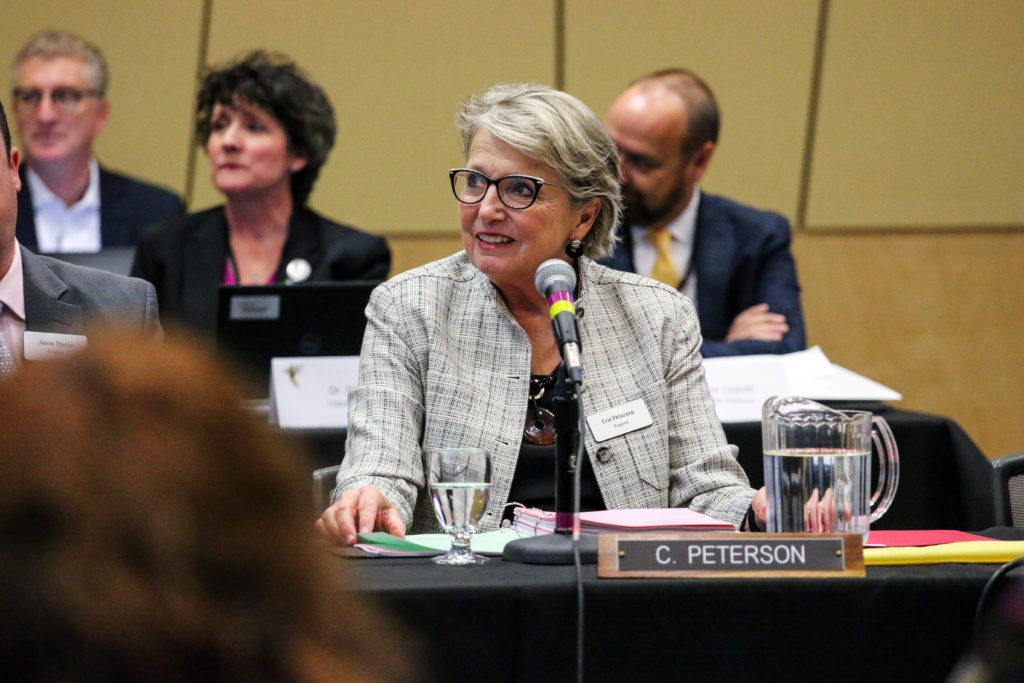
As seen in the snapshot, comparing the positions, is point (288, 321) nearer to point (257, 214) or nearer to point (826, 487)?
point (257, 214)

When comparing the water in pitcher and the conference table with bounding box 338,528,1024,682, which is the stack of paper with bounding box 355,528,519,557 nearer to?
the conference table with bounding box 338,528,1024,682

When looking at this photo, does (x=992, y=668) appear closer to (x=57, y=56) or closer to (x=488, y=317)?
(x=488, y=317)

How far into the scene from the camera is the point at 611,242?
98.3 inches

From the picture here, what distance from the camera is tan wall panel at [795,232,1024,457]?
5.40 m

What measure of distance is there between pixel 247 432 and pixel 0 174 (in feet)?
5.75

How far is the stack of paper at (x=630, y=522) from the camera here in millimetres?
1691

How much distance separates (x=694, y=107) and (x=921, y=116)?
1816mm

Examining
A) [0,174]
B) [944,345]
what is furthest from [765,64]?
[0,174]

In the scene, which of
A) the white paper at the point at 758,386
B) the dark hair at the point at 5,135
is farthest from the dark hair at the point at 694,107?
the dark hair at the point at 5,135

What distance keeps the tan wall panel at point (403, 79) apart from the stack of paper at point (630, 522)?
11.8 feet

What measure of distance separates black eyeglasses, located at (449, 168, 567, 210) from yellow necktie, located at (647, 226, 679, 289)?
5.21ft

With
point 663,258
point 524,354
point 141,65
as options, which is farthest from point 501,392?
point 141,65

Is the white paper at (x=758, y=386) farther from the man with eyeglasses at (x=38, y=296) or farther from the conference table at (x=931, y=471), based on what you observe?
A: the man with eyeglasses at (x=38, y=296)

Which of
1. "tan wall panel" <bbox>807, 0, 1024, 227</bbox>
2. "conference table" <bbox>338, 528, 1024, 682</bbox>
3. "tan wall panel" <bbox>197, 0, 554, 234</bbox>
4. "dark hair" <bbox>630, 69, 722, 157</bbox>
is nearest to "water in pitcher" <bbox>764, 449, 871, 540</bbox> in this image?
"conference table" <bbox>338, 528, 1024, 682</bbox>
